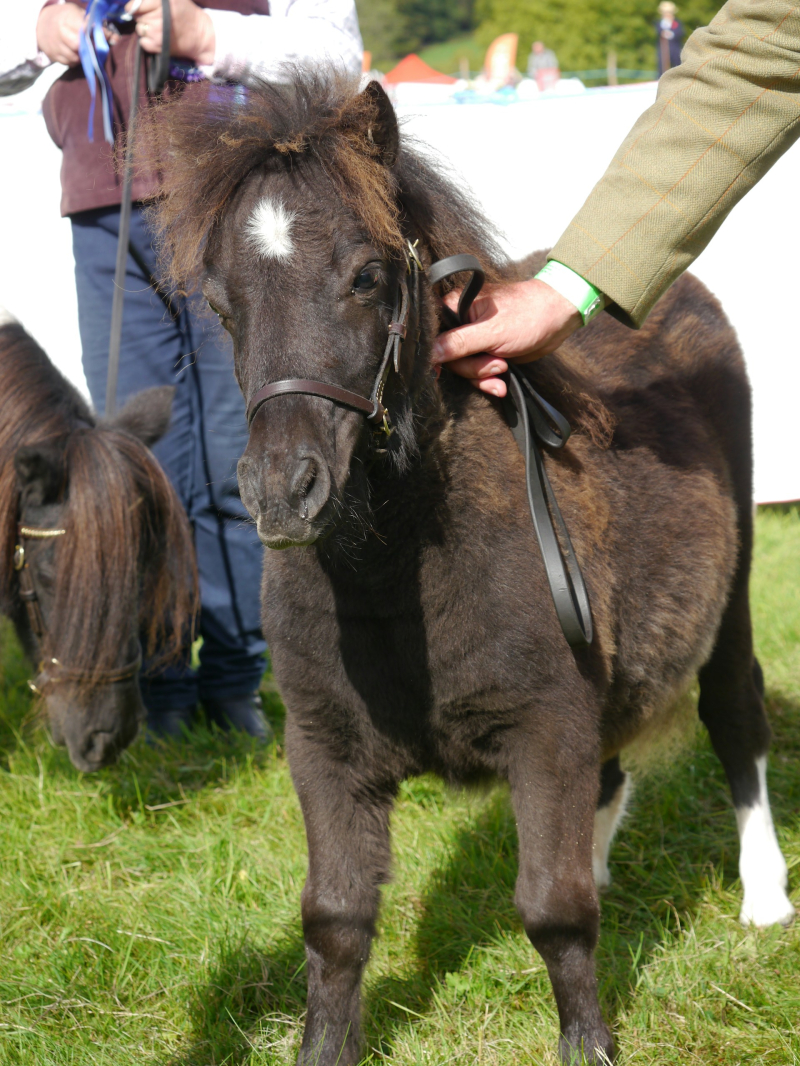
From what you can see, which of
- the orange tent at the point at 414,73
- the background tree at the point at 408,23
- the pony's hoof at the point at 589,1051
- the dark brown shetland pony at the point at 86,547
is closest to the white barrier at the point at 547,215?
the dark brown shetland pony at the point at 86,547

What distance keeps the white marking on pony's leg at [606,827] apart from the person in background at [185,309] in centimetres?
159

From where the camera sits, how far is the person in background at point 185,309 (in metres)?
3.20

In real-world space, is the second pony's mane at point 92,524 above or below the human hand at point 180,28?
below

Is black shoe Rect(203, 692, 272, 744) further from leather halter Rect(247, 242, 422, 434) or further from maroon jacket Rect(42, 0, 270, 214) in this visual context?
leather halter Rect(247, 242, 422, 434)

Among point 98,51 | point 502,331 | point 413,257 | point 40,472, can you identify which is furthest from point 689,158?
point 40,472

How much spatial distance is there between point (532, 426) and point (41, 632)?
2112 millimetres

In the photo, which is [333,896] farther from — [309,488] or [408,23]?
[408,23]

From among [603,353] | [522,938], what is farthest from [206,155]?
[522,938]

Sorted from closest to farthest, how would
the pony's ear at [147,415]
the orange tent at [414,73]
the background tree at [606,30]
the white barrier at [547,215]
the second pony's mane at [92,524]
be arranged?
the second pony's mane at [92,524] → the pony's ear at [147,415] → the white barrier at [547,215] → the orange tent at [414,73] → the background tree at [606,30]

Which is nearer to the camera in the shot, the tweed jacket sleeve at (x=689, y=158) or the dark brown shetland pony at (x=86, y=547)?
the tweed jacket sleeve at (x=689, y=158)

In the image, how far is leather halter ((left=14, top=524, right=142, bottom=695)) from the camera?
331cm

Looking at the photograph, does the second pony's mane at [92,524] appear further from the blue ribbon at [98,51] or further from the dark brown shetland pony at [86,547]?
the blue ribbon at [98,51]

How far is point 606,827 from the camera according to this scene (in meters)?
3.16

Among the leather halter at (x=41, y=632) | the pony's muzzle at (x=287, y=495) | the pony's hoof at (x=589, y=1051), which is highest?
the pony's muzzle at (x=287, y=495)
